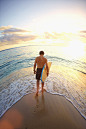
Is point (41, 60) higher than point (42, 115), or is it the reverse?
point (41, 60)

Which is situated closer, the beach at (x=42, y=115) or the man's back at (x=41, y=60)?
the beach at (x=42, y=115)

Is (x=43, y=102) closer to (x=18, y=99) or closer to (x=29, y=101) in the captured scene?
(x=29, y=101)

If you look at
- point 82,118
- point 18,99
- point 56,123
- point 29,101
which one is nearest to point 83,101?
point 82,118

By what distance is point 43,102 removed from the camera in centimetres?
296

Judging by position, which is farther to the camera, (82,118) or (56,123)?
(82,118)

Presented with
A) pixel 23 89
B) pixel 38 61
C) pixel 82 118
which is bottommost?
pixel 23 89

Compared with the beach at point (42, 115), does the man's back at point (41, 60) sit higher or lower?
higher

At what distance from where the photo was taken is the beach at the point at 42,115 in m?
2.05

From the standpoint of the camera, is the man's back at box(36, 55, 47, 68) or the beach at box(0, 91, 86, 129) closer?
the beach at box(0, 91, 86, 129)

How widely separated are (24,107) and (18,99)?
0.66 metres

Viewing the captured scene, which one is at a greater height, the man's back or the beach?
the man's back

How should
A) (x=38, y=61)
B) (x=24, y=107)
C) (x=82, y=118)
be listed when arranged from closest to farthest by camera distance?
(x=82, y=118) < (x=24, y=107) < (x=38, y=61)

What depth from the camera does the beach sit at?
205 centimetres

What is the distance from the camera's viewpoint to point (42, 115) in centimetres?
235
